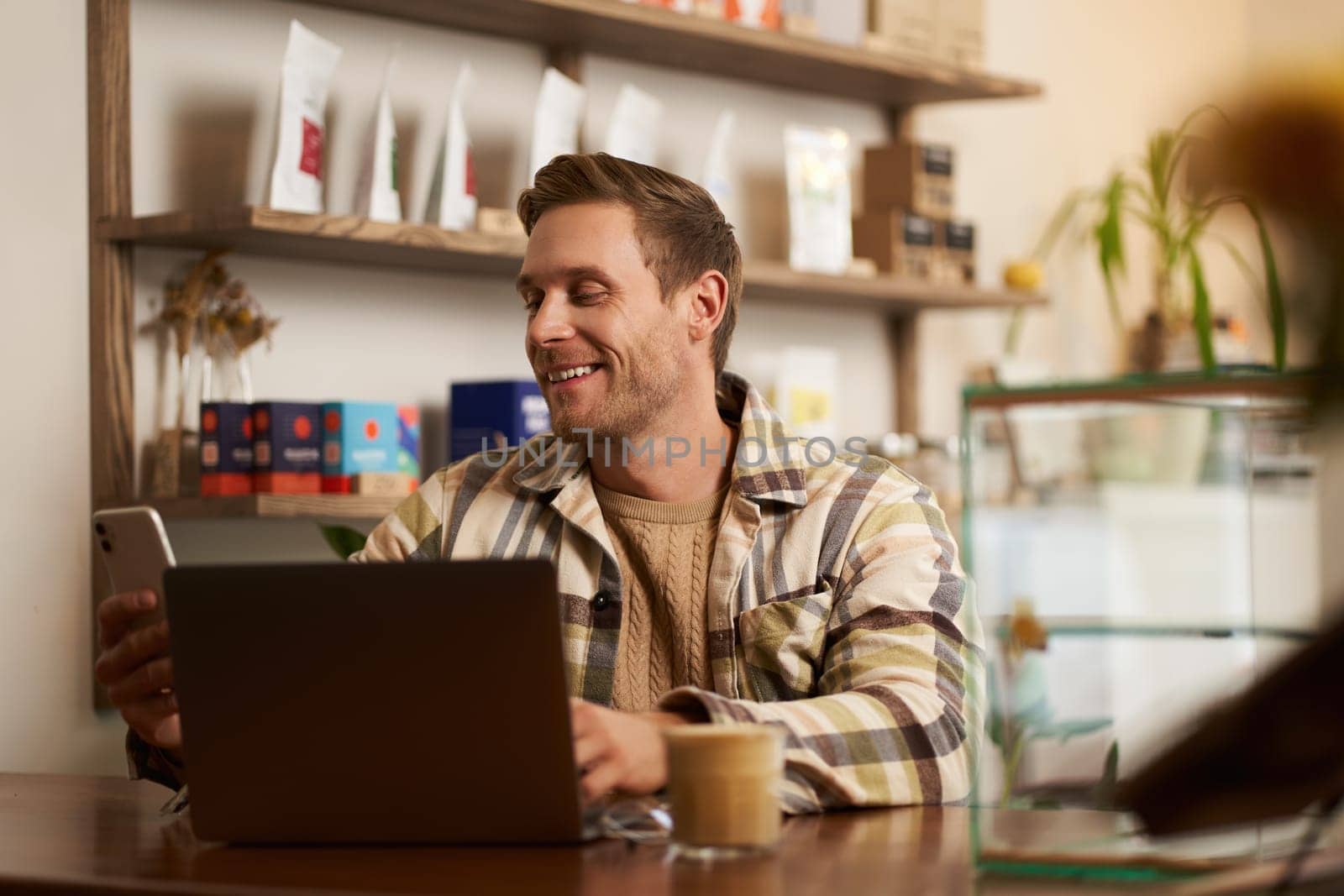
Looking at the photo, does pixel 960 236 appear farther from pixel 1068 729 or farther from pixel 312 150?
pixel 1068 729

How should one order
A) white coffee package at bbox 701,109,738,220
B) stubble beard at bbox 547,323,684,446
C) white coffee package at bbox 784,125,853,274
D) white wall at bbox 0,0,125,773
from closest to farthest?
stubble beard at bbox 547,323,684,446, white wall at bbox 0,0,125,773, white coffee package at bbox 701,109,738,220, white coffee package at bbox 784,125,853,274

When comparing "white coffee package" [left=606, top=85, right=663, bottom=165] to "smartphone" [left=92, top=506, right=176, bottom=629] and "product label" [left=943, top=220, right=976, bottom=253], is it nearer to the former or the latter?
"product label" [left=943, top=220, right=976, bottom=253]

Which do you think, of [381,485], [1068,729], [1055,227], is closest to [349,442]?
[381,485]

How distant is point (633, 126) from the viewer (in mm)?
2840

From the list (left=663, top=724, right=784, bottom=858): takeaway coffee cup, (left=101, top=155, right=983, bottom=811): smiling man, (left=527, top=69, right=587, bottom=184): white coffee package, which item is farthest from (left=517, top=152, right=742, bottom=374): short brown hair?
(left=663, top=724, right=784, bottom=858): takeaway coffee cup

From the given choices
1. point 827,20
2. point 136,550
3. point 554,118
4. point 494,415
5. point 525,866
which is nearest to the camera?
point 525,866

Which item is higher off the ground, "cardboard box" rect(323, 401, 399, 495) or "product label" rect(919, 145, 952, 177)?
"product label" rect(919, 145, 952, 177)

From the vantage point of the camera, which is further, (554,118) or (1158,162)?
(1158,162)

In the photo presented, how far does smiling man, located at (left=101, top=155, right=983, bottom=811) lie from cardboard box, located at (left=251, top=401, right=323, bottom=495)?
56 cm

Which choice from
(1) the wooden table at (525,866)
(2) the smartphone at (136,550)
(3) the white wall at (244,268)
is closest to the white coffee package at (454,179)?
(3) the white wall at (244,268)

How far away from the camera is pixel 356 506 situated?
7.75ft

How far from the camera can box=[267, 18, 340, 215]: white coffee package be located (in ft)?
7.66

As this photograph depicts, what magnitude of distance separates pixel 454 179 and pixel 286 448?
57cm

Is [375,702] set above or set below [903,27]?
below
